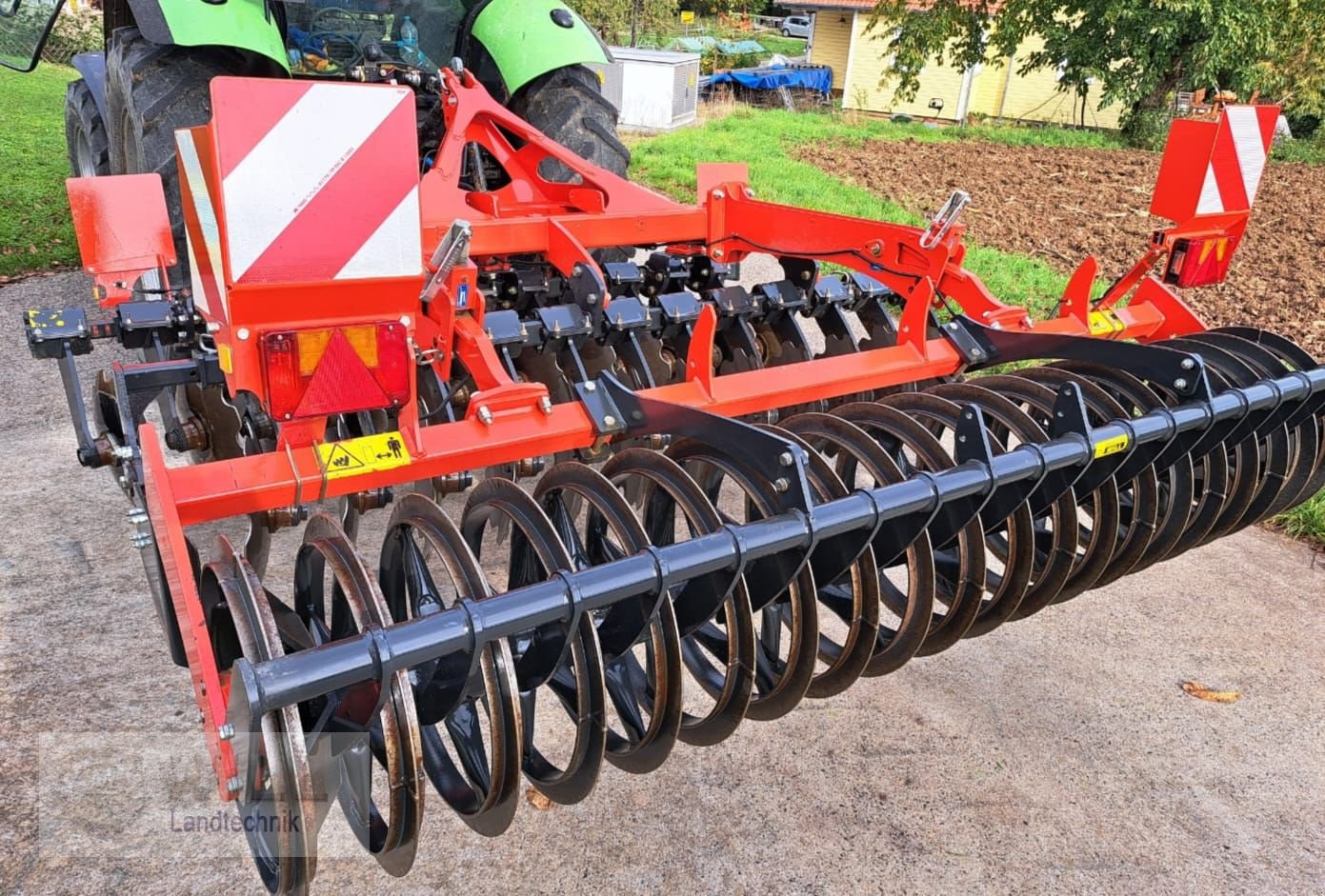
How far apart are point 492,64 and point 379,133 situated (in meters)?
3.05

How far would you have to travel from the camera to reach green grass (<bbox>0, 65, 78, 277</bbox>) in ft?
20.0

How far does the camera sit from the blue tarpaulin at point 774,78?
70.6 ft

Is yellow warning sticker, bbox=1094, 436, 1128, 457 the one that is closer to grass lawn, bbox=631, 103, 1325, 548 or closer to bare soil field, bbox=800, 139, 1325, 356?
grass lawn, bbox=631, 103, 1325, 548

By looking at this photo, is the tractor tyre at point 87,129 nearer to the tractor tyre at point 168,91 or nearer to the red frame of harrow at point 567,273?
the tractor tyre at point 168,91

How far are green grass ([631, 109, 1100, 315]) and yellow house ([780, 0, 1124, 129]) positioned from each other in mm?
5799

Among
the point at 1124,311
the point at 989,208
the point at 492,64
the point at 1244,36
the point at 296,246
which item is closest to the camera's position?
the point at 296,246

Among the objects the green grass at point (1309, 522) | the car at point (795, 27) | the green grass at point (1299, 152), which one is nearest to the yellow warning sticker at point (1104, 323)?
the green grass at point (1309, 522)

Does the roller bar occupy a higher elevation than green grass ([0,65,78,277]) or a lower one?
higher

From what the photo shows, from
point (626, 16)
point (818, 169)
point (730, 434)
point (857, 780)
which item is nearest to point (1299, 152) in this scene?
point (818, 169)

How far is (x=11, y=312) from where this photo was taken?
5.07 m

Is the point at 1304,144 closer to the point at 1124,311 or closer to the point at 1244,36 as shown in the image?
the point at 1244,36

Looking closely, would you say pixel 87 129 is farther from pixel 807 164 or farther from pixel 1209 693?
pixel 807 164

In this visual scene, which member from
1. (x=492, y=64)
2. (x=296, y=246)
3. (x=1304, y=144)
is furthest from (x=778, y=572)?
(x=1304, y=144)

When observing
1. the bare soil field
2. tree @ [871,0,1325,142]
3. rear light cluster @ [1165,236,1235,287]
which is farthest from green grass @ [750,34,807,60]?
rear light cluster @ [1165,236,1235,287]
